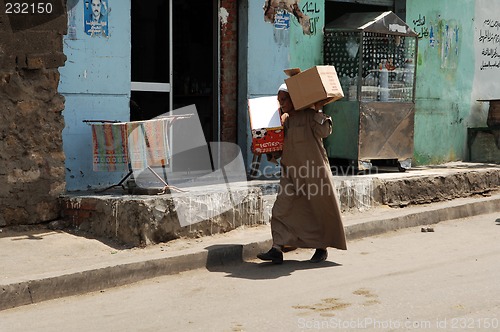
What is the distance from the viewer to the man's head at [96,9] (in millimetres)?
8867

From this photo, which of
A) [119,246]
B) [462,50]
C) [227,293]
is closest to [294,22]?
[462,50]

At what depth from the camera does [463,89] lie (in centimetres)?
1391

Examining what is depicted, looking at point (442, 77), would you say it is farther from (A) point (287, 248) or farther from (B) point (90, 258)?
(B) point (90, 258)

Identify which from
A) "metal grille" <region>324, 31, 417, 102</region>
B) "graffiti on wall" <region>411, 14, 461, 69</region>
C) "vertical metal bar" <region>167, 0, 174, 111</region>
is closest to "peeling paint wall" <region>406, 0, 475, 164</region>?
"graffiti on wall" <region>411, 14, 461, 69</region>

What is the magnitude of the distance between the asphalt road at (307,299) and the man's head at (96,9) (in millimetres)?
3281

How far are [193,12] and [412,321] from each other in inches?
245

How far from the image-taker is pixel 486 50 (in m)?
14.4

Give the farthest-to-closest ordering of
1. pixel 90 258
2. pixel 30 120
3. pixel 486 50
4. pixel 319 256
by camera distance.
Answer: pixel 486 50 < pixel 30 120 < pixel 319 256 < pixel 90 258

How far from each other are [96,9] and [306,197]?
332 cm

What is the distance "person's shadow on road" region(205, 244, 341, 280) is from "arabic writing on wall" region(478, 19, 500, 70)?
808 cm

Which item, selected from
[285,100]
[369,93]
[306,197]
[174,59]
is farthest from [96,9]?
[369,93]

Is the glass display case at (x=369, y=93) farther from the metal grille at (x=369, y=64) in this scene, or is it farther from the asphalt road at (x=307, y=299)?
the asphalt road at (x=307, y=299)

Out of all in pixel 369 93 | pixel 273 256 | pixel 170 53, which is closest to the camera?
pixel 273 256

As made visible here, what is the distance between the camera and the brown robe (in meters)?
7.34
